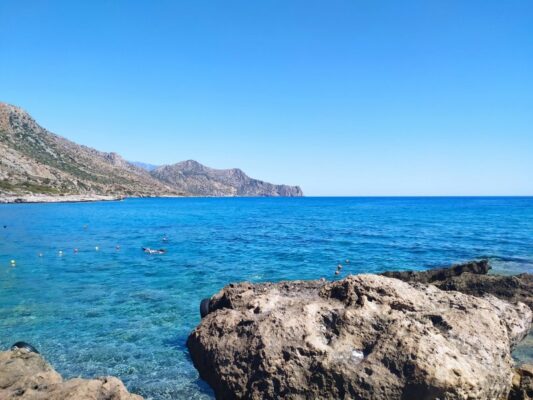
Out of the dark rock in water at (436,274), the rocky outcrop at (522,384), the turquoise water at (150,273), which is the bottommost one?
the turquoise water at (150,273)

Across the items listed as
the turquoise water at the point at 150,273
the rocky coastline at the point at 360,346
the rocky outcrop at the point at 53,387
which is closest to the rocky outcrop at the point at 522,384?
the rocky coastline at the point at 360,346

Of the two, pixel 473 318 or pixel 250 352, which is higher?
pixel 473 318

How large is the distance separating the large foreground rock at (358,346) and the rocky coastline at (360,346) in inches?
0.8

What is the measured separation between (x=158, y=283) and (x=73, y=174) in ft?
640

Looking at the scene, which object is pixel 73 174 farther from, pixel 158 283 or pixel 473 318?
pixel 473 318

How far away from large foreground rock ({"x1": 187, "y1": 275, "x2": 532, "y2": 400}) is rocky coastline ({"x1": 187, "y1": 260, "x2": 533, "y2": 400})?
0.8 inches

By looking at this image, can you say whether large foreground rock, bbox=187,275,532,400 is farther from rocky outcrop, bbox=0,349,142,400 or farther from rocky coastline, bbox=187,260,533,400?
rocky outcrop, bbox=0,349,142,400

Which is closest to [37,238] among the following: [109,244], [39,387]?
[109,244]

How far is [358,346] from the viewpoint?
302 inches

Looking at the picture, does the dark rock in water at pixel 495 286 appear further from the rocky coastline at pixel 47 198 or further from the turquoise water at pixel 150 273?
the rocky coastline at pixel 47 198

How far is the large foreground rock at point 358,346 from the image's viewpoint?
6891mm

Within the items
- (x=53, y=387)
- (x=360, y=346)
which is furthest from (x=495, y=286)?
(x=53, y=387)

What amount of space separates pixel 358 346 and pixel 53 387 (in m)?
6.54

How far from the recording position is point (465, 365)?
22.7ft
